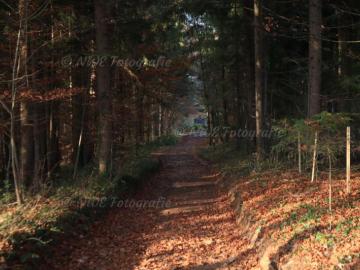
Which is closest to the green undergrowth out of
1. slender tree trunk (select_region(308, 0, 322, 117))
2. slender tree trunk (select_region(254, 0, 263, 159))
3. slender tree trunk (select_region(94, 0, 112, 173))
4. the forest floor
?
the forest floor

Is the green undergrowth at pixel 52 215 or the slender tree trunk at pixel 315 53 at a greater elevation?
the slender tree trunk at pixel 315 53

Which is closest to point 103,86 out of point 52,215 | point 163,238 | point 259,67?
point 259,67

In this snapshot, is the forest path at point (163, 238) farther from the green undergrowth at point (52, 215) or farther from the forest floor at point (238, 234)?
the green undergrowth at point (52, 215)

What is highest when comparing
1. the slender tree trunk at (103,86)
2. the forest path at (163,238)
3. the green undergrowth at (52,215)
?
the slender tree trunk at (103,86)

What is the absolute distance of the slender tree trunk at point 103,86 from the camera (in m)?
13.8

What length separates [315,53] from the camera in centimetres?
1192

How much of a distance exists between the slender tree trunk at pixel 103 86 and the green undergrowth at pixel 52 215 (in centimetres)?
84

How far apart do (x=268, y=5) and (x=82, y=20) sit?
276 inches

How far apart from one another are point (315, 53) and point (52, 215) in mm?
8142

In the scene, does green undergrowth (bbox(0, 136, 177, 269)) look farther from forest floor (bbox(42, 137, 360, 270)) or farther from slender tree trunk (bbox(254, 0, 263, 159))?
slender tree trunk (bbox(254, 0, 263, 159))

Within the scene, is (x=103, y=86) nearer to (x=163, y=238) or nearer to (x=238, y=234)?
(x=163, y=238)

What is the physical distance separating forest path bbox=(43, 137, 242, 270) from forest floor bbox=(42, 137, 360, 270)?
19 millimetres

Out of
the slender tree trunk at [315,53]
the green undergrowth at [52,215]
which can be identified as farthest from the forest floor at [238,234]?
the slender tree trunk at [315,53]

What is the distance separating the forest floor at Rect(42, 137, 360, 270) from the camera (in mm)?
6469
